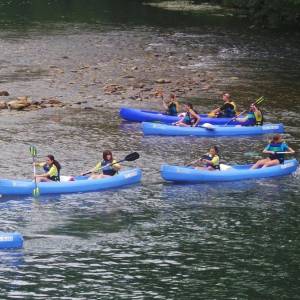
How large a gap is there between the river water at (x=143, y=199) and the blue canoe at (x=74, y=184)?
297 mm

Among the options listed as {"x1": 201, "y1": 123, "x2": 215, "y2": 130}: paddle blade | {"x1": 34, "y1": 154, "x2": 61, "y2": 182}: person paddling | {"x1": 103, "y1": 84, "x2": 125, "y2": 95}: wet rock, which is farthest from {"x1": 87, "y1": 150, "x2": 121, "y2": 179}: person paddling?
{"x1": 103, "y1": 84, "x2": 125, "y2": 95}: wet rock

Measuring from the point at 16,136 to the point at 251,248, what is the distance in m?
12.5

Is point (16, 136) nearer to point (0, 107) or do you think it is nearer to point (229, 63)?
point (0, 107)

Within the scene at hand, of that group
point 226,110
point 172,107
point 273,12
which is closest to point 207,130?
point 226,110

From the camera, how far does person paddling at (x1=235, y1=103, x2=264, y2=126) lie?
3108 cm

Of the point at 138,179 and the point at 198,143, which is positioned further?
the point at 198,143

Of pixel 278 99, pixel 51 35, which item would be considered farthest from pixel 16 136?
pixel 51 35

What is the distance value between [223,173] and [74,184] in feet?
15.3

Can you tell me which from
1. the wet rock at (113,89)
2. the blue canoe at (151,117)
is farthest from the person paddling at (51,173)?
the wet rock at (113,89)

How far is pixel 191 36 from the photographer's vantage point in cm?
5719

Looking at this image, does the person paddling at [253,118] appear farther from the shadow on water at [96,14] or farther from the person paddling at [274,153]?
the shadow on water at [96,14]

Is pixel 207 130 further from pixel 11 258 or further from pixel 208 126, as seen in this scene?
pixel 11 258

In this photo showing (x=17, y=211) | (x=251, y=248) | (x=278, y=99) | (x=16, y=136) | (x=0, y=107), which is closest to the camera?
(x=251, y=248)

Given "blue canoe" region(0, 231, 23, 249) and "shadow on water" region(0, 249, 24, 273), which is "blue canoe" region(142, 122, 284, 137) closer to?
"blue canoe" region(0, 231, 23, 249)
